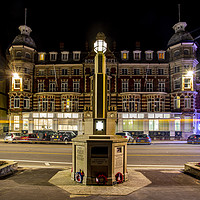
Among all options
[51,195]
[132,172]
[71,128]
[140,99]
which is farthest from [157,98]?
[51,195]

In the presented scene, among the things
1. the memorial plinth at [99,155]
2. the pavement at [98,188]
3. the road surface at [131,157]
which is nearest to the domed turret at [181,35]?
the road surface at [131,157]

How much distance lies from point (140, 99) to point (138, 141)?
1255 centimetres

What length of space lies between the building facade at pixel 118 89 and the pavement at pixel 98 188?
28.4m

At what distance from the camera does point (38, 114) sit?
3856 centimetres

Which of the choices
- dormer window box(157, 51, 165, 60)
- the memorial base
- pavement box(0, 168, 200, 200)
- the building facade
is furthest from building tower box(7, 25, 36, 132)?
the memorial base

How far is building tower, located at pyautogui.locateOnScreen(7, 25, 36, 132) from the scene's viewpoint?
125 feet

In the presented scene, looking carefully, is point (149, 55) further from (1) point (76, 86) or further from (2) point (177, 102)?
(1) point (76, 86)

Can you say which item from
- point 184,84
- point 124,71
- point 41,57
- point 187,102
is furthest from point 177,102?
point 41,57

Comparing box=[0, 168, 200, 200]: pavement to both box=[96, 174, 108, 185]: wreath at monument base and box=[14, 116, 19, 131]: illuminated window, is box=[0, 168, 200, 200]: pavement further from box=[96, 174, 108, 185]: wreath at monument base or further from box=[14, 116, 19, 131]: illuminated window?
box=[14, 116, 19, 131]: illuminated window

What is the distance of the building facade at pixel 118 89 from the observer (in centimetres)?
3712

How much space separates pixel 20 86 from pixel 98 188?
3450 cm

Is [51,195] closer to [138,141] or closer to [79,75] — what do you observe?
[138,141]

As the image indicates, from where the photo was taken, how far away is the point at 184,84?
3669 cm

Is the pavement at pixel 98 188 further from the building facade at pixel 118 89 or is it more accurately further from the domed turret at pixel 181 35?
the domed turret at pixel 181 35
